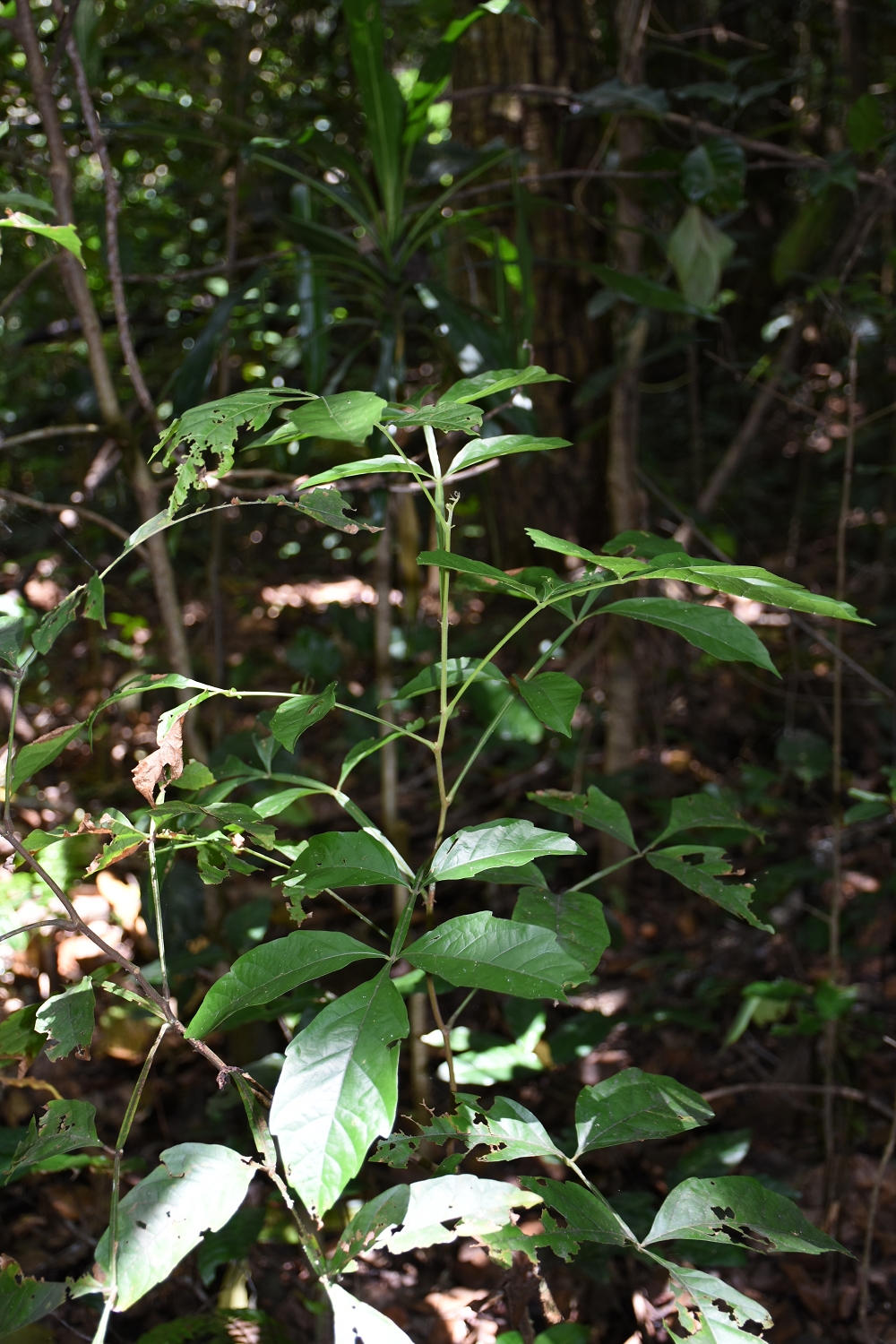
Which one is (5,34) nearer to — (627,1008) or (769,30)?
(627,1008)

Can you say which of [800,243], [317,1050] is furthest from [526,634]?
[317,1050]

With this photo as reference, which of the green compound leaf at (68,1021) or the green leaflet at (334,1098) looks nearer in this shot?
the green leaflet at (334,1098)

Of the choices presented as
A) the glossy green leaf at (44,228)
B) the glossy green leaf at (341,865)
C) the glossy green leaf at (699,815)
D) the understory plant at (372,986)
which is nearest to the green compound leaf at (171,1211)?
the understory plant at (372,986)

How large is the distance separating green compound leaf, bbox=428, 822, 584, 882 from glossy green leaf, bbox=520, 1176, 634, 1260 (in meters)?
0.26

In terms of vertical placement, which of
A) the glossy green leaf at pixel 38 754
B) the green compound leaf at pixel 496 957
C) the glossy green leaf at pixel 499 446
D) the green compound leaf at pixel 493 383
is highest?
the green compound leaf at pixel 493 383

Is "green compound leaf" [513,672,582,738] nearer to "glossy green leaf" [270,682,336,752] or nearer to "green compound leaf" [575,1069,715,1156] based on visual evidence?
"glossy green leaf" [270,682,336,752]

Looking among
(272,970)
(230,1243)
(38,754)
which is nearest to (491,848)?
(272,970)

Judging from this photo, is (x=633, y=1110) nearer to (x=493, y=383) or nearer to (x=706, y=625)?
(x=706, y=625)

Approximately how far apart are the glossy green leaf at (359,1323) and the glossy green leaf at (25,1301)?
24cm

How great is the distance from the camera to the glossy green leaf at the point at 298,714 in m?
0.74

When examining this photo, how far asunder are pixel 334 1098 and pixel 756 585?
47cm

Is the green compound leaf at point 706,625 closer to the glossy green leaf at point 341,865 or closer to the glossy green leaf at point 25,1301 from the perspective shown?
the glossy green leaf at point 341,865

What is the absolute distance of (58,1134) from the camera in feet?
2.41

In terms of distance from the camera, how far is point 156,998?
759 millimetres
